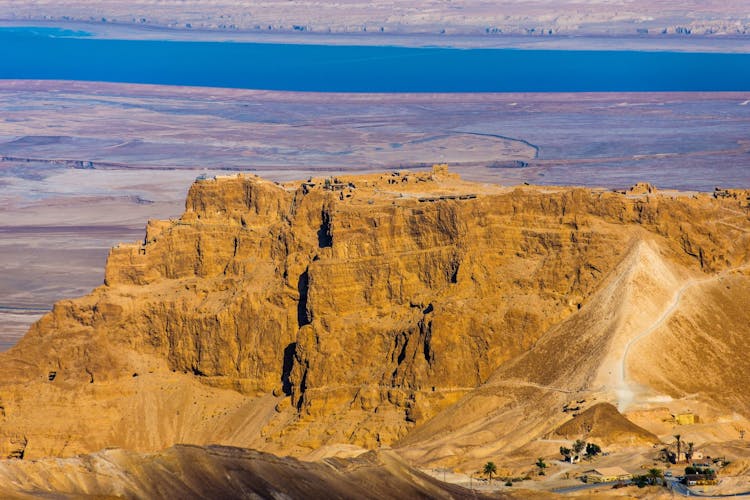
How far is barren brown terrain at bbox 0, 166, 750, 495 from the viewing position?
84.0 metres

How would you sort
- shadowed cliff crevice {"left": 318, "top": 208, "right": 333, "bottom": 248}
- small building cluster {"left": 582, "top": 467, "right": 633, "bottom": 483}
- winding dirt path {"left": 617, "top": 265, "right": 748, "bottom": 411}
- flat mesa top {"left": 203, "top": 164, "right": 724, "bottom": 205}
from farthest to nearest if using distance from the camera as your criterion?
flat mesa top {"left": 203, "top": 164, "right": 724, "bottom": 205} < shadowed cliff crevice {"left": 318, "top": 208, "right": 333, "bottom": 248} < winding dirt path {"left": 617, "top": 265, "right": 748, "bottom": 411} < small building cluster {"left": 582, "top": 467, "right": 633, "bottom": 483}

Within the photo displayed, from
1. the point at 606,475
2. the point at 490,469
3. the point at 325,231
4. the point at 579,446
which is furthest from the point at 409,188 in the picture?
the point at 606,475

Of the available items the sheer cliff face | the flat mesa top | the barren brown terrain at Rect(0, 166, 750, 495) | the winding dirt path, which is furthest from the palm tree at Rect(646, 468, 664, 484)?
the flat mesa top

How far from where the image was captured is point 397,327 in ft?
292

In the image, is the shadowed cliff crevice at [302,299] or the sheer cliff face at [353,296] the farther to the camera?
the shadowed cliff crevice at [302,299]

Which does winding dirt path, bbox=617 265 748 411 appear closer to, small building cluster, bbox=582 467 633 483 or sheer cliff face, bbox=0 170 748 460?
sheer cliff face, bbox=0 170 748 460

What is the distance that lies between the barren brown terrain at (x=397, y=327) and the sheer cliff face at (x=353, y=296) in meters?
0.10

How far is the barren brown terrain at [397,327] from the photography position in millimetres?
84000

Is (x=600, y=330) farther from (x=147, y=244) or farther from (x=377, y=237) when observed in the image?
(x=147, y=244)

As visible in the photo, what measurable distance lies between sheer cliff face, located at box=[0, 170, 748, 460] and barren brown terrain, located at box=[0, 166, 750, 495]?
98mm

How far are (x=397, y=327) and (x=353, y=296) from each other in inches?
107

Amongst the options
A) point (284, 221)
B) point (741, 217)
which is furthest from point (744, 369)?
point (284, 221)

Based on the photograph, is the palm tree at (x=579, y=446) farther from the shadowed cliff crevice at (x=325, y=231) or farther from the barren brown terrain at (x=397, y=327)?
the shadowed cliff crevice at (x=325, y=231)

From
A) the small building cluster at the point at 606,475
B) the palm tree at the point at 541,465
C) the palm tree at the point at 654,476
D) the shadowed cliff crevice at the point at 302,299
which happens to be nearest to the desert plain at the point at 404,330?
the shadowed cliff crevice at the point at 302,299
